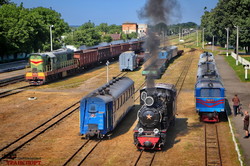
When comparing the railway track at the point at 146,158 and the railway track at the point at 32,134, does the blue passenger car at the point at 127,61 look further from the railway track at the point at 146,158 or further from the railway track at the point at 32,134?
the railway track at the point at 146,158

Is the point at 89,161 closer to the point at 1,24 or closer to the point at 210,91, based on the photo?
the point at 210,91

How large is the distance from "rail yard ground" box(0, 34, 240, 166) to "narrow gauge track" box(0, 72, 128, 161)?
0.37 metres

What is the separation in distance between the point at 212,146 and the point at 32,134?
12.1m

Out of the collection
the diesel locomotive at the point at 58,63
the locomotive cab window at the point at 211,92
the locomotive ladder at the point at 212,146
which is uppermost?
the diesel locomotive at the point at 58,63

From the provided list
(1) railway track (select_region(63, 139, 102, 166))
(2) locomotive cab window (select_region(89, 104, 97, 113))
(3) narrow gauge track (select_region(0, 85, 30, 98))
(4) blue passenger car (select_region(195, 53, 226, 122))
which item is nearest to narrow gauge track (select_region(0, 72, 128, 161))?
(1) railway track (select_region(63, 139, 102, 166))

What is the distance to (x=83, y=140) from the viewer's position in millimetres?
20703

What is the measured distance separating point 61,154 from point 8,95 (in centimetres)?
2027

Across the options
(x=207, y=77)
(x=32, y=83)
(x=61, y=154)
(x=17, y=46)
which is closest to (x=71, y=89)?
(x=32, y=83)

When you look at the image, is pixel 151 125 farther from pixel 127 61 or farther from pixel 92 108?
pixel 127 61

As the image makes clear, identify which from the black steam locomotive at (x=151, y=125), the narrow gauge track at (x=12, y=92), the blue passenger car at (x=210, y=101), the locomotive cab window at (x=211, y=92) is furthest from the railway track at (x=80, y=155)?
the narrow gauge track at (x=12, y=92)

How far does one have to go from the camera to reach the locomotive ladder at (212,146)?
1691cm

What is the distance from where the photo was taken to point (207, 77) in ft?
89.3

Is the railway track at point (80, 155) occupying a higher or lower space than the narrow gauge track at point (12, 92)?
lower

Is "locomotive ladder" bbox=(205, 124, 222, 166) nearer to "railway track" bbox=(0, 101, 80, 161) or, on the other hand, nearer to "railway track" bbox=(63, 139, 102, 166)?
"railway track" bbox=(63, 139, 102, 166)
